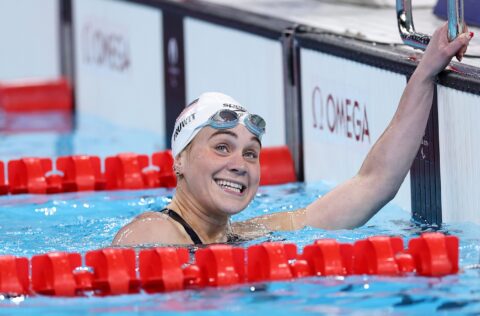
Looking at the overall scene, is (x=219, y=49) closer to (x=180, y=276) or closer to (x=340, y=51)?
(x=340, y=51)

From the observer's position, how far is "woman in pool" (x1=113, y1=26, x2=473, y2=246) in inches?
156

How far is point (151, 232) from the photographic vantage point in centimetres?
393

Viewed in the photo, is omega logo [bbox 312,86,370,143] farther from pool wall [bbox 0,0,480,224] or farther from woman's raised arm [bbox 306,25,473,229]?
woman's raised arm [bbox 306,25,473,229]

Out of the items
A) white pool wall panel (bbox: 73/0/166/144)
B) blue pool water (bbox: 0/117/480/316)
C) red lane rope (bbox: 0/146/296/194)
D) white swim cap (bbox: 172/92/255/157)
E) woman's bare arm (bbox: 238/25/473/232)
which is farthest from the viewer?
white pool wall panel (bbox: 73/0/166/144)

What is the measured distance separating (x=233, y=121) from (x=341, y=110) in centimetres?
164

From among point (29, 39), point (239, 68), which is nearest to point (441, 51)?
point (239, 68)

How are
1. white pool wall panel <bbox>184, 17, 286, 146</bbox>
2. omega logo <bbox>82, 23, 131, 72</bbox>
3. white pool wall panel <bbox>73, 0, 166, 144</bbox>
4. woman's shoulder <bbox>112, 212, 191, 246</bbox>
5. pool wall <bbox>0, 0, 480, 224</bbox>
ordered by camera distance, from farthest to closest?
1. omega logo <bbox>82, 23, 131, 72</bbox>
2. white pool wall panel <bbox>73, 0, 166, 144</bbox>
3. white pool wall panel <bbox>184, 17, 286, 146</bbox>
4. pool wall <bbox>0, 0, 480, 224</bbox>
5. woman's shoulder <bbox>112, 212, 191, 246</bbox>

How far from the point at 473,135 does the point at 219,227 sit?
937 millimetres

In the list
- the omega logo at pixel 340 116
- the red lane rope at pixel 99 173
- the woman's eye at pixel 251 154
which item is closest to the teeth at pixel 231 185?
the woman's eye at pixel 251 154

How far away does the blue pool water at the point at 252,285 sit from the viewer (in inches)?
131

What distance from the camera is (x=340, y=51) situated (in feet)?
18.2

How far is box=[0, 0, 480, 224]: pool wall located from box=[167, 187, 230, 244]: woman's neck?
0.91m

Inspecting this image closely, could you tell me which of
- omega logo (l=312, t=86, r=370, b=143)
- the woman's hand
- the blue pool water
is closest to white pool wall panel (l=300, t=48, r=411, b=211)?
omega logo (l=312, t=86, r=370, b=143)

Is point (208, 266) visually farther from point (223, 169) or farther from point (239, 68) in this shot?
point (239, 68)
